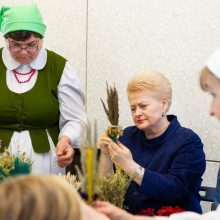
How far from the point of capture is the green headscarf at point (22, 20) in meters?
2.53

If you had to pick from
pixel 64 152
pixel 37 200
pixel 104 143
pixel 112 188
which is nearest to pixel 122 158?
pixel 104 143

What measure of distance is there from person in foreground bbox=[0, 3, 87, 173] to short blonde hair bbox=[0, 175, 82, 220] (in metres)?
1.42

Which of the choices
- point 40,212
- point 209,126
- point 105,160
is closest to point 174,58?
point 209,126

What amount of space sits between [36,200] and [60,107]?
159cm

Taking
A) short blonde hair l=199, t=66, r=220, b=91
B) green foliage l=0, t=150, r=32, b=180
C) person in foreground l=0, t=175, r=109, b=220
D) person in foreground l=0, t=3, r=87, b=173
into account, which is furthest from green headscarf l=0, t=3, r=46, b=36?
person in foreground l=0, t=175, r=109, b=220

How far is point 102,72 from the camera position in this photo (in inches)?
130

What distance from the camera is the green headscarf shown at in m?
2.53

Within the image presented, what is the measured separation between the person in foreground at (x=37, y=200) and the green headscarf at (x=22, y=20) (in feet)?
4.92

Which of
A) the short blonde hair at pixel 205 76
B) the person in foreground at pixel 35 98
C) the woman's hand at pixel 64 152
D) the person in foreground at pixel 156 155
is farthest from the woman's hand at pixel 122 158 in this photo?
the short blonde hair at pixel 205 76

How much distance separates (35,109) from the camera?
2611 millimetres

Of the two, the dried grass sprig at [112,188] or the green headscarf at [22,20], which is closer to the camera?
the dried grass sprig at [112,188]

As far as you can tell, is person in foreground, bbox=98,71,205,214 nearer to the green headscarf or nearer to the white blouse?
the white blouse

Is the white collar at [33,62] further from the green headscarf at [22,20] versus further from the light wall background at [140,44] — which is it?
the light wall background at [140,44]

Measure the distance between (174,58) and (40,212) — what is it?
2.13 metres
